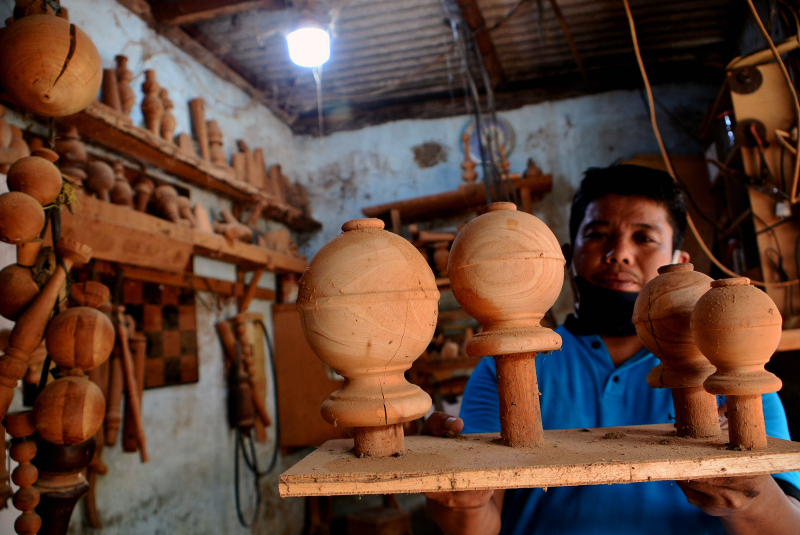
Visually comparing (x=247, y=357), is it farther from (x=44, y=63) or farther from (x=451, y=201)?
(x=44, y=63)

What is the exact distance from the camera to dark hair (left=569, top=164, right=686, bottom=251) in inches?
56.9

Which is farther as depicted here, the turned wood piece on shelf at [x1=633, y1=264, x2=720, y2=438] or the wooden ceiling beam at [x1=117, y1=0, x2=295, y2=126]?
the wooden ceiling beam at [x1=117, y1=0, x2=295, y2=126]

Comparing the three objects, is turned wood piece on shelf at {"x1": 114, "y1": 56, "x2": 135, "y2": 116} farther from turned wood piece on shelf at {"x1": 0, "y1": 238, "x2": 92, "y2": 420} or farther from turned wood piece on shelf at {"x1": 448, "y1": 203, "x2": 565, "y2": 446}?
turned wood piece on shelf at {"x1": 448, "y1": 203, "x2": 565, "y2": 446}

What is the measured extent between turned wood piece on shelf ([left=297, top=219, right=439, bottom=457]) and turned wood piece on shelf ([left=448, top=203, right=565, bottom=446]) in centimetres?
8

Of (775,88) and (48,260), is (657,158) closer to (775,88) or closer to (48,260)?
(775,88)

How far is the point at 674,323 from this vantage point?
86 cm

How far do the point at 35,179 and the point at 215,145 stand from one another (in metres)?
2.32

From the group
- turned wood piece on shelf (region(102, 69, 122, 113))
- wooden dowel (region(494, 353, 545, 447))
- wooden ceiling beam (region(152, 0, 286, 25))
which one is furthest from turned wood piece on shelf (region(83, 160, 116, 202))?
wooden dowel (region(494, 353, 545, 447))

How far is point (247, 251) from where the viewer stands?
3.46 metres

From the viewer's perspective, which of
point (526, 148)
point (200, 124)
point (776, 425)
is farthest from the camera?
point (526, 148)

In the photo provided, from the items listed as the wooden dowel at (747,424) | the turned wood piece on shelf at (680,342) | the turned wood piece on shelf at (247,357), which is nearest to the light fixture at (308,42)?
the turned wood piece on shelf at (247,357)

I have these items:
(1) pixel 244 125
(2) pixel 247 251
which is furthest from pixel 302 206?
(2) pixel 247 251

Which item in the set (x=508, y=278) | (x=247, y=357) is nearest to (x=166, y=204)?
(x=247, y=357)

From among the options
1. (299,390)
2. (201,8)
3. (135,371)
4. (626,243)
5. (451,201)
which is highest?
(201,8)
